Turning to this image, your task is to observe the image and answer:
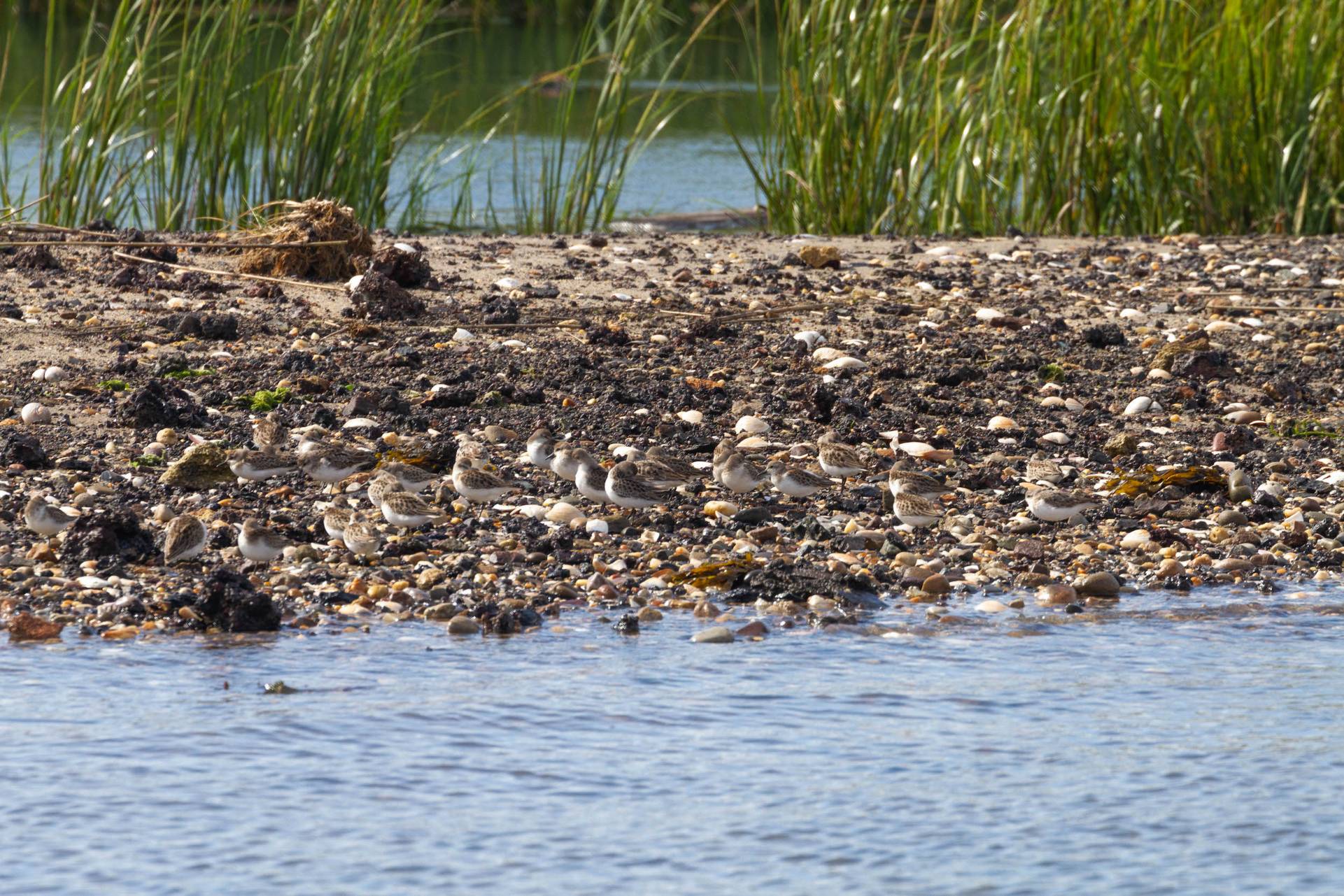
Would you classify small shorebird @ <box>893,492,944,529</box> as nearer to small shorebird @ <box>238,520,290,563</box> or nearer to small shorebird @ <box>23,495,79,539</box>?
small shorebird @ <box>238,520,290,563</box>

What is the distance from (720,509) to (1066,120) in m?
6.59

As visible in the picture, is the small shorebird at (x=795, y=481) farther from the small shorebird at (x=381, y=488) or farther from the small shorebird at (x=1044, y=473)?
the small shorebird at (x=381, y=488)

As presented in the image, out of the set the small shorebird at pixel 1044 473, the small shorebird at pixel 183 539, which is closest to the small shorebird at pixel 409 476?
the small shorebird at pixel 183 539

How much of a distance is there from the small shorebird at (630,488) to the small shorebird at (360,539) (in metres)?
0.93

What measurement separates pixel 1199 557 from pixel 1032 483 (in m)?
0.98

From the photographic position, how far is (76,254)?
1079 cm

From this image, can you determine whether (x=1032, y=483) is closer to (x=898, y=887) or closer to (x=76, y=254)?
(x=898, y=887)

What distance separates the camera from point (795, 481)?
24.2 ft

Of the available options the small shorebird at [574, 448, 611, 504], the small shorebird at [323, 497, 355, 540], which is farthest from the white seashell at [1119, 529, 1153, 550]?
the small shorebird at [323, 497, 355, 540]

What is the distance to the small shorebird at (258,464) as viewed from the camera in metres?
7.39

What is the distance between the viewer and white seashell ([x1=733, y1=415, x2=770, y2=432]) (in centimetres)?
839

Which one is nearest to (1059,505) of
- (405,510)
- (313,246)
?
(405,510)

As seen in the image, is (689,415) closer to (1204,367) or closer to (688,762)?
(1204,367)

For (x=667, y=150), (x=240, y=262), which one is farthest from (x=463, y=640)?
(x=667, y=150)
